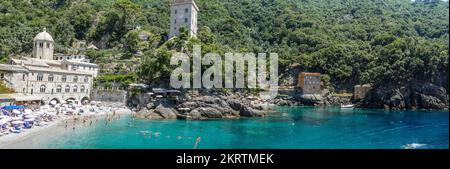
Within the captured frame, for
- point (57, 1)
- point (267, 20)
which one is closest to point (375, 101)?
point (267, 20)

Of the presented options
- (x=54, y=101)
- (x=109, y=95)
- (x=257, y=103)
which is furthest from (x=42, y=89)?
(x=257, y=103)

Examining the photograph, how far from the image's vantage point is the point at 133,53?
73938 mm

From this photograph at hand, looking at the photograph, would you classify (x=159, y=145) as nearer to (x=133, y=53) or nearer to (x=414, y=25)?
(x=133, y=53)

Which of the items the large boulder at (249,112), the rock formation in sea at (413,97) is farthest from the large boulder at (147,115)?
the rock formation in sea at (413,97)

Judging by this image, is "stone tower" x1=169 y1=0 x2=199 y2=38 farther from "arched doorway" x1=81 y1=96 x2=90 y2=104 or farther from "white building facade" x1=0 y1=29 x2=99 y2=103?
"arched doorway" x1=81 y1=96 x2=90 y2=104

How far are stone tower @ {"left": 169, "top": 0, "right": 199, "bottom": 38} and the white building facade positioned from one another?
20094 mm

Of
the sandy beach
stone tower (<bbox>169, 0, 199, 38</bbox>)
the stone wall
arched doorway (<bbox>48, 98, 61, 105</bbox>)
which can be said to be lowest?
the sandy beach

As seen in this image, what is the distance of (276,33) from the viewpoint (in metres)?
118

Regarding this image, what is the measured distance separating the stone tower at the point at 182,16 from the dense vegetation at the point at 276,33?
282cm

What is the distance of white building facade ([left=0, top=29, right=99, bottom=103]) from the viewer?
48031 mm

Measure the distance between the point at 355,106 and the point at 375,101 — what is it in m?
4.43

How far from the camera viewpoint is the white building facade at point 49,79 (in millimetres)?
48031

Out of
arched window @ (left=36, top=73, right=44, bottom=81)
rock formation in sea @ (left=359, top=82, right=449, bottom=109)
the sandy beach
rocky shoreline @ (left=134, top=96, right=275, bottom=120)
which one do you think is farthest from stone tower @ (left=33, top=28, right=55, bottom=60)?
rock formation in sea @ (left=359, top=82, right=449, bottom=109)

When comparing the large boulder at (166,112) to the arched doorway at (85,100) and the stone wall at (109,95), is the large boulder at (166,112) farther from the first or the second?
the arched doorway at (85,100)
